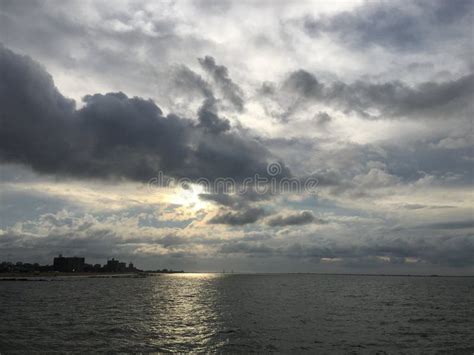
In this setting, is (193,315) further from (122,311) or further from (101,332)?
(101,332)

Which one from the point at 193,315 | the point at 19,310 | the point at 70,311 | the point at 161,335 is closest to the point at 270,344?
the point at 161,335

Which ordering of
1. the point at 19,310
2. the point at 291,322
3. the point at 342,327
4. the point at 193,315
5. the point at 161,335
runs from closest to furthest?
1. the point at 161,335
2. the point at 342,327
3. the point at 291,322
4. the point at 193,315
5. the point at 19,310

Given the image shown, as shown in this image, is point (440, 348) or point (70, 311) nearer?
point (440, 348)

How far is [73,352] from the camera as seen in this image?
39562 millimetres

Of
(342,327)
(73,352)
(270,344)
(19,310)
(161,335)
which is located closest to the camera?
(73,352)

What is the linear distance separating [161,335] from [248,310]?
32222mm

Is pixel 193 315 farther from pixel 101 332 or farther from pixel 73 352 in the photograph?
pixel 73 352

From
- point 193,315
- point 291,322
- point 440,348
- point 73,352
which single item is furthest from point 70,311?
point 440,348

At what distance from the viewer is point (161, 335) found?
50.0 metres

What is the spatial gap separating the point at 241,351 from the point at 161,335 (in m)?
14.1

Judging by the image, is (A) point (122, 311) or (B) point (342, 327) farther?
(A) point (122, 311)

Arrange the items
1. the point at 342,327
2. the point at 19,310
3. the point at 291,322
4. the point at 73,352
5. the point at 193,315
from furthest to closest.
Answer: the point at 19,310
the point at 193,315
the point at 291,322
the point at 342,327
the point at 73,352

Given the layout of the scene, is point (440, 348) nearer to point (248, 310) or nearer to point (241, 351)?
point (241, 351)

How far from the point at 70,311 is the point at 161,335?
3500cm
